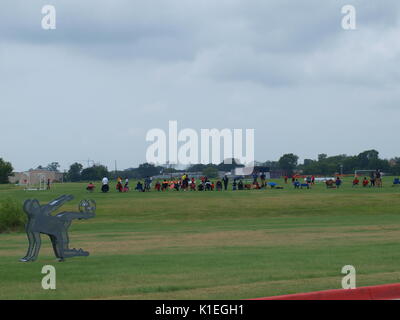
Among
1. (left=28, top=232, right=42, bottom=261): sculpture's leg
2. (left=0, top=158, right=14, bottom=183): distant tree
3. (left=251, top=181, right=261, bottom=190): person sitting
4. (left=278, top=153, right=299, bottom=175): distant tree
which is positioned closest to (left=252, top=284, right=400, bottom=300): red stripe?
(left=28, top=232, right=42, bottom=261): sculpture's leg

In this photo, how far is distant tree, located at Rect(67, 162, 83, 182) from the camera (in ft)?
445

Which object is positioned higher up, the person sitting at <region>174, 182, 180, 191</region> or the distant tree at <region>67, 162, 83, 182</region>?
the distant tree at <region>67, 162, 83, 182</region>

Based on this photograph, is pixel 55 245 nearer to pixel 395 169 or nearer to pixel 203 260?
pixel 203 260

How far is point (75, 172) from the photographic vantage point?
13575cm

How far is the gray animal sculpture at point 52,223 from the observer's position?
52.6 ft

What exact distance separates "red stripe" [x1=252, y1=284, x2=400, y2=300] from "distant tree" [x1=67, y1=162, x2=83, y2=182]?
410 ft

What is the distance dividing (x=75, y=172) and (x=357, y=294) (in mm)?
126183

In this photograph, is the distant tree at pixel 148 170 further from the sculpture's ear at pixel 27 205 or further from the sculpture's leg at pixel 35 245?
the sculpture's ear at pixel 27 205

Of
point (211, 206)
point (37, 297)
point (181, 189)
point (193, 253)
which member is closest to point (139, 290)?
point (37, 297)

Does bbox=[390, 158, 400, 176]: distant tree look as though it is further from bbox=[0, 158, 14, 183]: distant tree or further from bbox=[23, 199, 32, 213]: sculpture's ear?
bbox=[23, 199, 32, 213]: sculpture's ear

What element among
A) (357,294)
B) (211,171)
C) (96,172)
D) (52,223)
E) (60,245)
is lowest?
(357,294)

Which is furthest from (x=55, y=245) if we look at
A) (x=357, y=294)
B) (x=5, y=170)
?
(x=5, y=170)
